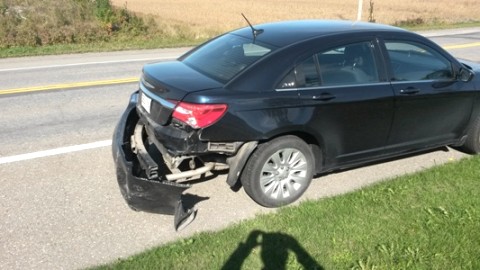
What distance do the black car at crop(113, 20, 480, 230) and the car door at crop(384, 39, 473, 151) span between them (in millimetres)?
14

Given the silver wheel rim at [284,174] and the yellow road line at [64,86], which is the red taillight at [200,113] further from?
the yellow road line at [64,86]

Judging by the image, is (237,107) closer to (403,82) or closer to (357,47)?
(357,47)

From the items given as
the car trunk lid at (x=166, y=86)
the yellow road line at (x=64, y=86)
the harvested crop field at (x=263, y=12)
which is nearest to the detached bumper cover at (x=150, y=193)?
the car trunk lid at (x=166, y=86)

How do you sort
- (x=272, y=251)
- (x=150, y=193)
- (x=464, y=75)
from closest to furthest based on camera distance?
(x=272, y=251), (x=150, y=193), (x=464, y=75)

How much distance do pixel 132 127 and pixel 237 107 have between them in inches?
55.9

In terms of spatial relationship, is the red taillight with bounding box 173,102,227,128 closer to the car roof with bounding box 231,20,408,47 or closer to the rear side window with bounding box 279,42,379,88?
the rear side window with bounding box 279,42,379,88

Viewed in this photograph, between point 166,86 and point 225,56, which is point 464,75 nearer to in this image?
point 225,56

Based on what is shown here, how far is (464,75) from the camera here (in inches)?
209

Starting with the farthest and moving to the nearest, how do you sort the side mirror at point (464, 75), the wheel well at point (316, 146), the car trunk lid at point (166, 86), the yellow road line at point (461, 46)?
the yellow road line at point (461, 46) → the side mirror at point (464, 75) → the wheel well at point (316, 146) → the car trunk lid at point (166, 86)

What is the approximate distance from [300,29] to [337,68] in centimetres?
65

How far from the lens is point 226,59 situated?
458 cm

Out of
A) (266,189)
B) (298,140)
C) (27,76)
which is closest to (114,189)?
(266,189)

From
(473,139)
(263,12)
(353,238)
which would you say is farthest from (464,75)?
(263,12)

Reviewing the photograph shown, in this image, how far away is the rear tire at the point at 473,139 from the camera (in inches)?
217
